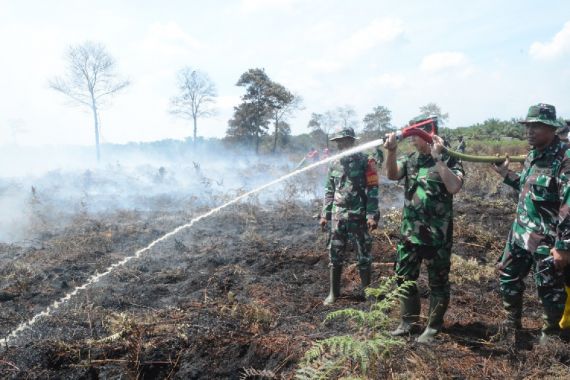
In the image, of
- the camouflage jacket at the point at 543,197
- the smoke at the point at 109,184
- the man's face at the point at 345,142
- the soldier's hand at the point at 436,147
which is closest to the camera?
the camouflage jacket at the point at 543,197

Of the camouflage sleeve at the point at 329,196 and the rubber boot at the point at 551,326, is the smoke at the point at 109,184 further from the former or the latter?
the rubber boot at the point at 551,326

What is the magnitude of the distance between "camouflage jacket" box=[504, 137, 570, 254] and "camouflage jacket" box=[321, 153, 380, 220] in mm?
1652

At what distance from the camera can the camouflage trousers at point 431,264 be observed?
12.1 feet

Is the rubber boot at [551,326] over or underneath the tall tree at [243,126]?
underneath

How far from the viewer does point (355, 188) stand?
16.1ft

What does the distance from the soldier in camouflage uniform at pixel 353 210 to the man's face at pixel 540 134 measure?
5.88ft

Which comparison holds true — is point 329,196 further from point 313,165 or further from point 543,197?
point 543,197

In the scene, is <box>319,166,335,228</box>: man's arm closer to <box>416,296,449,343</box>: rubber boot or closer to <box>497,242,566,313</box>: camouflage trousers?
<box>416,296,449,343</box>: rubber boot

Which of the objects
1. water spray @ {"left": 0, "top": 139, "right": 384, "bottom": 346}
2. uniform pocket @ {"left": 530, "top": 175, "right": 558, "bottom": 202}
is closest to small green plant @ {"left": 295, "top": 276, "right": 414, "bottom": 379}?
uniform pocket @ {"left": 530, "top": 175, "right": 558, "bottom": 202}

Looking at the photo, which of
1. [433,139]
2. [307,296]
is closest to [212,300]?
[307,296]

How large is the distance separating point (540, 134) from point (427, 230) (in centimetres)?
116

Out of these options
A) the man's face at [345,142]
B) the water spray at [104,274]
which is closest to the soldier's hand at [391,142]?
the water spray at [104,274]

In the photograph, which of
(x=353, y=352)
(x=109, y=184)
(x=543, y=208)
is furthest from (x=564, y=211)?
(x=109, y=184)

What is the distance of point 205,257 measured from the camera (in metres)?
7.31
